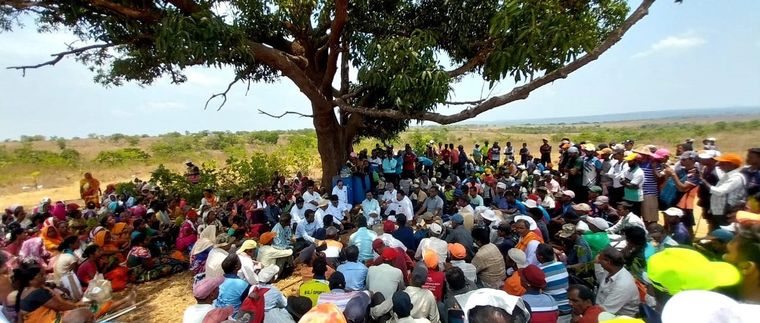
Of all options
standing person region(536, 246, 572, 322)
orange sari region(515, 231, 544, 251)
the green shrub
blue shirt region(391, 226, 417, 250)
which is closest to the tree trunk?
blue shirt region(391, 226, 417, 250)

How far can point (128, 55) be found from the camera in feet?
30.6

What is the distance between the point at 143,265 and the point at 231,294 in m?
3.57

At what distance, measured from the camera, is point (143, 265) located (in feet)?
20.6

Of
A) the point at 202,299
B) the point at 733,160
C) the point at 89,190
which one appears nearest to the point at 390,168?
the point at 733,160

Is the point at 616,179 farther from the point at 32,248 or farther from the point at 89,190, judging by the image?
the point at 89,190

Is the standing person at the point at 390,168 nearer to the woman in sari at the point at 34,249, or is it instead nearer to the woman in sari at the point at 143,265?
the woman in sari at the point at 143,265

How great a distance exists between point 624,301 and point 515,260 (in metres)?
1.18

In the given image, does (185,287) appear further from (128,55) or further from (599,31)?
(599,31)

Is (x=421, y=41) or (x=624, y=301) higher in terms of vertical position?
(x=421, y=41)

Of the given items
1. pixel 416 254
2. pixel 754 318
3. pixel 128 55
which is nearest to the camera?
pixel 754 318

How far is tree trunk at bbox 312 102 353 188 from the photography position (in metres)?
9.41

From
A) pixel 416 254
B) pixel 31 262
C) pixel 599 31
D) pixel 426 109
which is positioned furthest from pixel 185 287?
pixel 599 31

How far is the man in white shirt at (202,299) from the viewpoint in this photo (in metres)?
3.38

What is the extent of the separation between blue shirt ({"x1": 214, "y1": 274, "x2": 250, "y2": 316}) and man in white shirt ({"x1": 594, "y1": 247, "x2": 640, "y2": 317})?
10.7 ft
